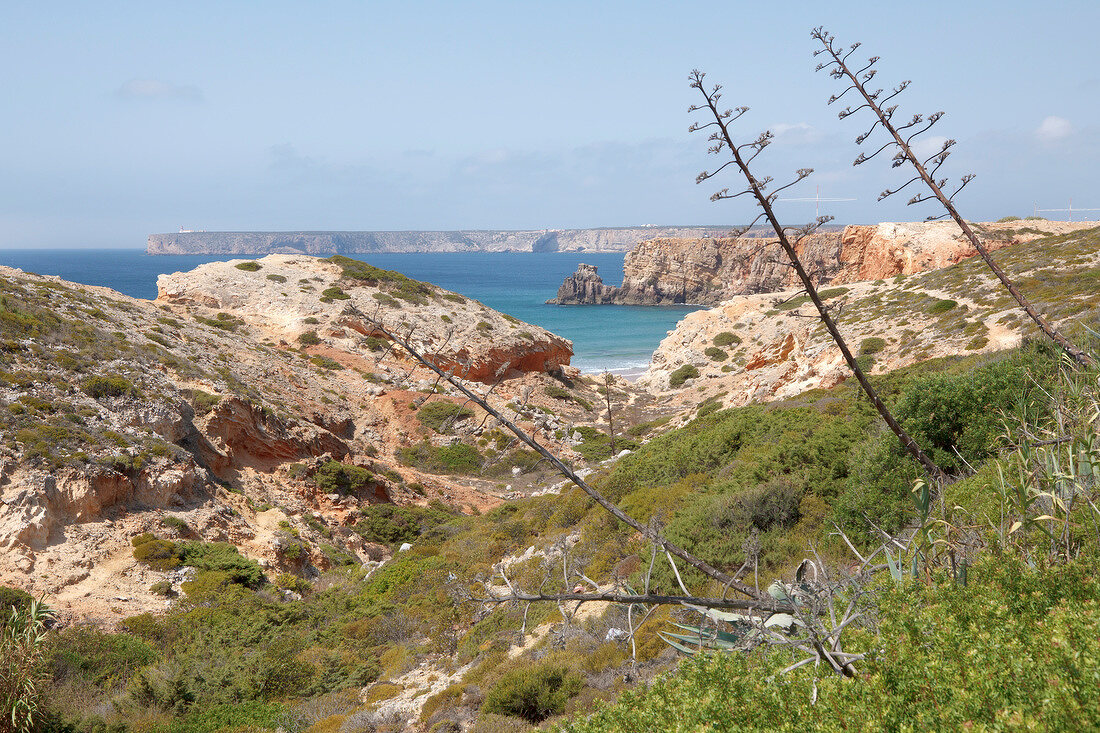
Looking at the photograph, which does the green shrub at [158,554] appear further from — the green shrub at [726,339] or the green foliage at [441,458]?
the green shrub at [726,339]

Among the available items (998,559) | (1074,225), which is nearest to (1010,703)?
(998,559)

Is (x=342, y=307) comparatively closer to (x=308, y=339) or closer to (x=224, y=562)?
(x=308, y=339)

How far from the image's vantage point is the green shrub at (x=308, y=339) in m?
36.0

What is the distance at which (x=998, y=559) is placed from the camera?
3471 mm

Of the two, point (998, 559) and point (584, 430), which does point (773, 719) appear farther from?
point (584, 430)

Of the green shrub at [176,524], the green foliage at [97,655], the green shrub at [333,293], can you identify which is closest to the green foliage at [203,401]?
the green shrub at [176,524]

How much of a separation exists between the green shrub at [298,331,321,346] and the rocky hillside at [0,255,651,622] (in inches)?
3.8

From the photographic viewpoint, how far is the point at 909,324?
28250 millimetres

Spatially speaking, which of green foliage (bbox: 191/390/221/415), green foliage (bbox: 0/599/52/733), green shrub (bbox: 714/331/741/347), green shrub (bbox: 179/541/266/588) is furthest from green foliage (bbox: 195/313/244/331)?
green shrub (bbox: 714/331/741/347)

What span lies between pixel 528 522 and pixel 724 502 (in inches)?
296

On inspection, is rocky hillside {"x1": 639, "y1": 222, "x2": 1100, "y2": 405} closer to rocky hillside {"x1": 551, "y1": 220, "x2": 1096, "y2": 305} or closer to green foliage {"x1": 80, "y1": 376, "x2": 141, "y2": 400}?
rocky hillside {"x1": 551, "y1": 220, "x2": 1096, "y2": 305}

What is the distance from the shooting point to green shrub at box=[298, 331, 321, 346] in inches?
1419

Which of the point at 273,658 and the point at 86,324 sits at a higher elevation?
the point at 86,324

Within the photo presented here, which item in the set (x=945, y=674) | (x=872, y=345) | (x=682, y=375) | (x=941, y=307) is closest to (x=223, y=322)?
(x=682, y=375)
